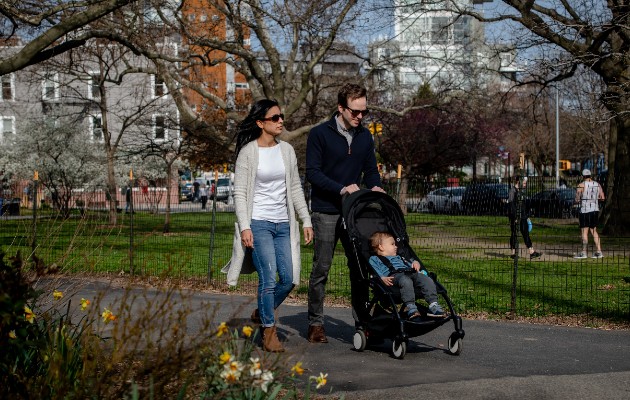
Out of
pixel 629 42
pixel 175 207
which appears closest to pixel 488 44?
pixel 629 42

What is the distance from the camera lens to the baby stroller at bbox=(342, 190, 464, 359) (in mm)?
8070

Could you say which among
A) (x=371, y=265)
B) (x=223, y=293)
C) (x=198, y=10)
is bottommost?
(x=223, y=293)

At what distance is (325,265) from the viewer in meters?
8.85

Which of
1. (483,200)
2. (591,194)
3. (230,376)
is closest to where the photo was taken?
(230,376)

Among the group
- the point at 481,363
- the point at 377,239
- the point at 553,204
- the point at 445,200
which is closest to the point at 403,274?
the point at 377,239

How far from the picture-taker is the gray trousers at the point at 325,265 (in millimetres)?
8773

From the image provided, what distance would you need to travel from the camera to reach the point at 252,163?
817 centimetres

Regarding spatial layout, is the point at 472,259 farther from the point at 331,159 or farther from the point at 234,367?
the point at 234,367

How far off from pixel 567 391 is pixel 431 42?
21137 mm

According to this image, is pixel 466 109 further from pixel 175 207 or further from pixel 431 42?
pixel 175 207

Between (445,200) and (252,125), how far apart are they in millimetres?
5184

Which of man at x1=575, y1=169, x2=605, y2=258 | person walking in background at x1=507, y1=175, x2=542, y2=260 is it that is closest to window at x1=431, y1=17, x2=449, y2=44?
man at x1=575, y1=169, x2=605, y2=258

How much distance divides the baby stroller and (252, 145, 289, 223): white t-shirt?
0.61 meters

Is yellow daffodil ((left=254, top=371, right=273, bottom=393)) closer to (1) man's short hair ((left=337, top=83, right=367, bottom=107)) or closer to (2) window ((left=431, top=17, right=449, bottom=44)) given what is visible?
(1) man's short hair ((left=337, top=83, right=367, bottom=107))
